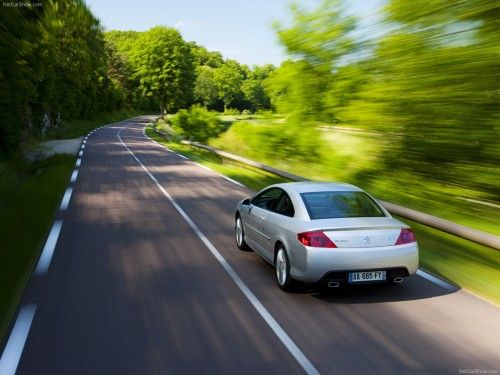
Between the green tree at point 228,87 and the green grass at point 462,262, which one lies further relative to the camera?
the green tree at point 228,87

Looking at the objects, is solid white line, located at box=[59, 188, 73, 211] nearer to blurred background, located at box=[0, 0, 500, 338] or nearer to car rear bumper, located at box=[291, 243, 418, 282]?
blurred background, located at box=[0, 0, 500, 338]

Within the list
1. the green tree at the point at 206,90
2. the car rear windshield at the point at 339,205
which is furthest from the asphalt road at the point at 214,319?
the green tree at the point at 206,90

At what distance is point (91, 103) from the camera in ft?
230

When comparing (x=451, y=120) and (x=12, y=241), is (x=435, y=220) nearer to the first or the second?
(x=451, y=120)

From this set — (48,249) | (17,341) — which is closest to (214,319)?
(17,341)

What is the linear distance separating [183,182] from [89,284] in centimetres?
1136

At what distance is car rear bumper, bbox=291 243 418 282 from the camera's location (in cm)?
624

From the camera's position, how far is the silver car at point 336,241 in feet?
20.6

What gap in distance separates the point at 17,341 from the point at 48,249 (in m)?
3.94

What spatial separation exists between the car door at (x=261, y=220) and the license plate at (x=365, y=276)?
4.93 feet

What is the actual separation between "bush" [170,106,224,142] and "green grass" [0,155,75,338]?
770 inches

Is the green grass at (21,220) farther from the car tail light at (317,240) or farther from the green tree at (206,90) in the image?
the green tree at (206,90)

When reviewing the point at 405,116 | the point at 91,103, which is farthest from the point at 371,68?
the point at 91,103

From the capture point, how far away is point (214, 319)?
5.88 m
